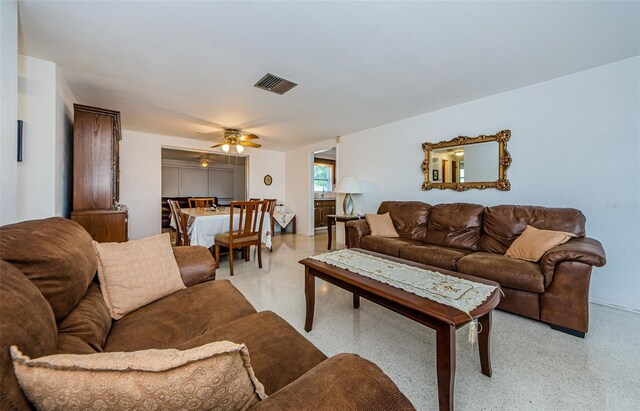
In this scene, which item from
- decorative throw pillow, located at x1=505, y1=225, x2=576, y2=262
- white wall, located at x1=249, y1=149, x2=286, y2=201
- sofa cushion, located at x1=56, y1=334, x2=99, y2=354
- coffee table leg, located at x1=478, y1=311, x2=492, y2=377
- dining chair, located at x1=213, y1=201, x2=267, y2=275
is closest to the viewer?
sofa cushion, located at x1=56, y1=334, x2=99, y2=354

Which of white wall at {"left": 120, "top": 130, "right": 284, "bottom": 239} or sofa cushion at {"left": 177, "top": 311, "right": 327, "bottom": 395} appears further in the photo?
white wall at {"left": 120, "top": 130, "right": 284, "bottom": 239}

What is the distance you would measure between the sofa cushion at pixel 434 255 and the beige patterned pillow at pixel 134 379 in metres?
2.43

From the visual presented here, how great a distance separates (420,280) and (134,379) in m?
1.47

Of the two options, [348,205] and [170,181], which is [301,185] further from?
[170,181]

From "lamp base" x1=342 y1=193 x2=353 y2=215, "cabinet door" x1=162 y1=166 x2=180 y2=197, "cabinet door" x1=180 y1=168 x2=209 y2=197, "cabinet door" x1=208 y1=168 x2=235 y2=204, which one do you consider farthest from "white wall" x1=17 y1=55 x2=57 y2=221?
"cabinet door" x1=208 y1=168 x2=235 y2=204

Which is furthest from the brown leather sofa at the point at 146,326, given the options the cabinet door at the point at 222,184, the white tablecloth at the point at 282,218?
the cabinet door at the point at 222,184

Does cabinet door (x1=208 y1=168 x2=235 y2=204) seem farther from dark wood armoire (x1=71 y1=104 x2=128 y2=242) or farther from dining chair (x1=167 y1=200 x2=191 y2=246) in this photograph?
dark wood armoire (x1=71 y1=104 x2=128 y2=242)

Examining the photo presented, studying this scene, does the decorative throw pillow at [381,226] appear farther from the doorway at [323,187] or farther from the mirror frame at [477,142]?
the doorway at [323,187]

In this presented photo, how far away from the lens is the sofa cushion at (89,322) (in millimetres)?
937

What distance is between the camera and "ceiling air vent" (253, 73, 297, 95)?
8.46 feet

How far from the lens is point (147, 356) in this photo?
48 centimetres

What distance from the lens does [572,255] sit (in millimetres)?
1854

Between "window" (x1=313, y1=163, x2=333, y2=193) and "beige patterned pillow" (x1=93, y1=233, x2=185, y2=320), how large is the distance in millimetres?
6050

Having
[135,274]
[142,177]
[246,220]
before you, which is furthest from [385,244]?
[142,177]
